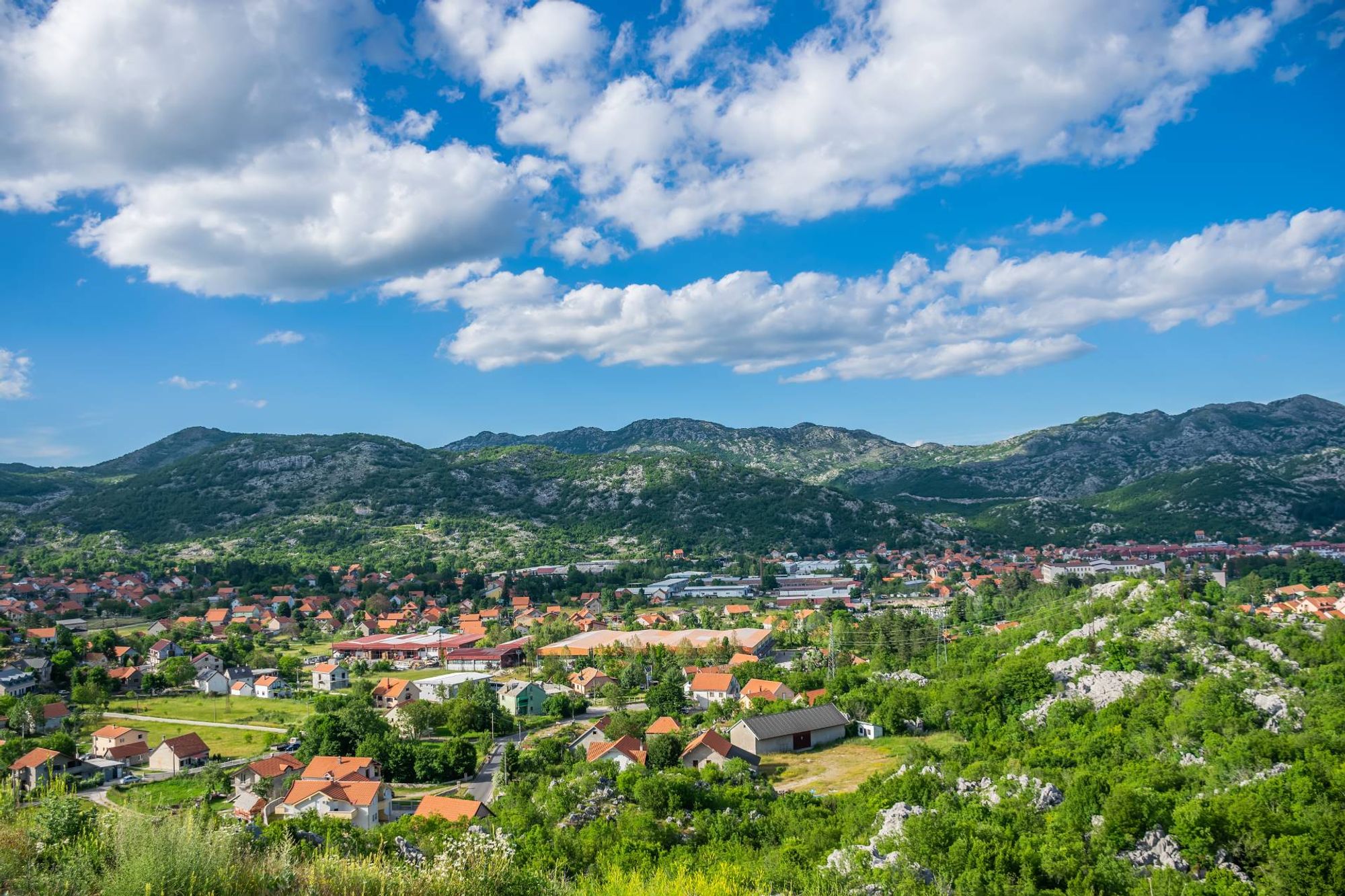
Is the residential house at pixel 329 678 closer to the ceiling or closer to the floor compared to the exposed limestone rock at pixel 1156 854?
closer to the floor

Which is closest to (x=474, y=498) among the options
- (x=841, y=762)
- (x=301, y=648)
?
(x=301, y=648)

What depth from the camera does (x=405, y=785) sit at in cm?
2869

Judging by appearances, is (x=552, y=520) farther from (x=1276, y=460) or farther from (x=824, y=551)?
(x=1276, y=460)

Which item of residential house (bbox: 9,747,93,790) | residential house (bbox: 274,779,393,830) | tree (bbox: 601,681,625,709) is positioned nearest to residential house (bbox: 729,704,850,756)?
tree (bbox: 601,681,625,709)

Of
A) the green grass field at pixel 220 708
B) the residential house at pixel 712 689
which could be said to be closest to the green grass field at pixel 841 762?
the residential house at pixel 712 689

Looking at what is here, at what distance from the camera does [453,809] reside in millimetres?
22484

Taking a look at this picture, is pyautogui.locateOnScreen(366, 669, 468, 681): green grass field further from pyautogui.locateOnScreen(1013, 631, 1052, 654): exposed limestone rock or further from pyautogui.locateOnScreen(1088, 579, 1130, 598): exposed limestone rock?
pyautogui.locateOnScreen(1088, 579, 1130, 598): exposed limestone rock

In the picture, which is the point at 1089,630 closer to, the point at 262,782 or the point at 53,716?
the point at 262,782

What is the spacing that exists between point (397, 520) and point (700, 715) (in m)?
91.4

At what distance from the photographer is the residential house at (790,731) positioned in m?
30.9

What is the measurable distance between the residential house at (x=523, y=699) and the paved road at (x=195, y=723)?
10.2m

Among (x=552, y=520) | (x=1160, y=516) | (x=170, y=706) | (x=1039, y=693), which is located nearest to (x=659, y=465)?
(x=552, y=520)

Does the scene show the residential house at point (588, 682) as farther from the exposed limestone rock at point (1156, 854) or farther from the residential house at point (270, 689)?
the exposed limestone rock at point (1156, 854)

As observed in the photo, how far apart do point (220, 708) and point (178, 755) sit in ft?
36.2
